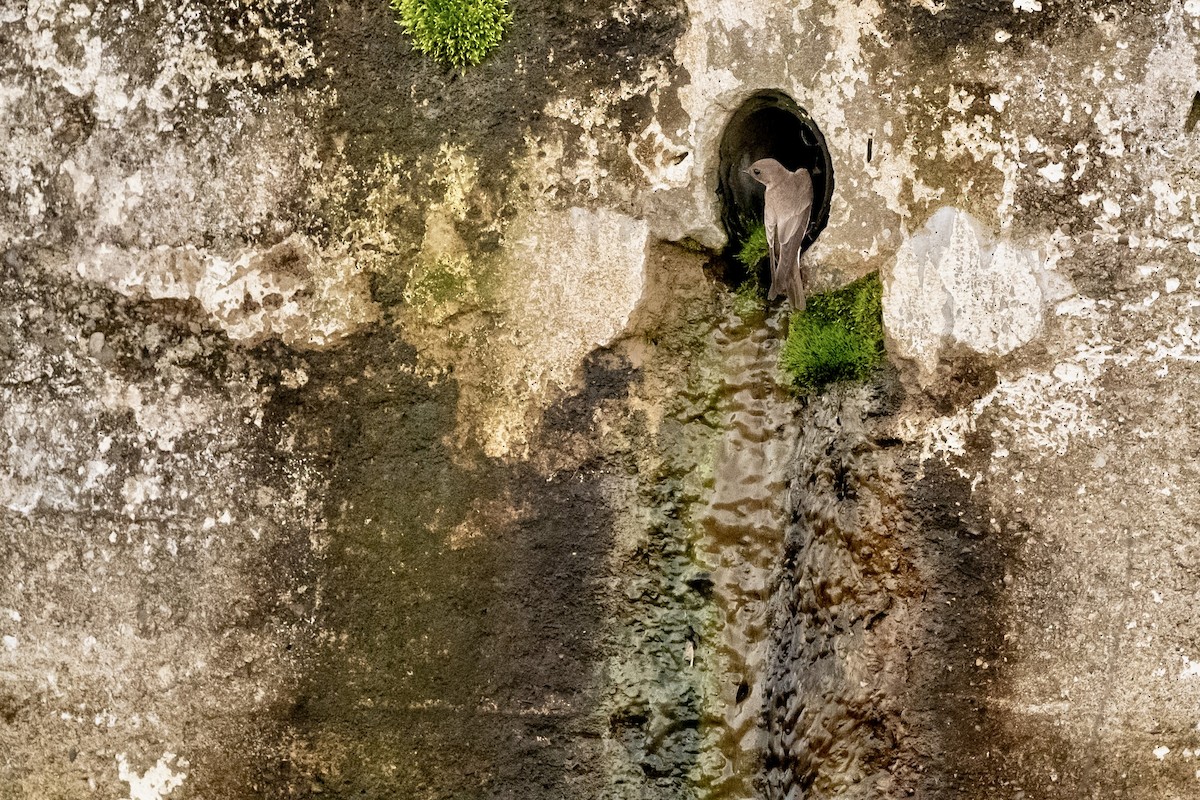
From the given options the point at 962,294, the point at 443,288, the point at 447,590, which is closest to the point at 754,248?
the point at 962,294

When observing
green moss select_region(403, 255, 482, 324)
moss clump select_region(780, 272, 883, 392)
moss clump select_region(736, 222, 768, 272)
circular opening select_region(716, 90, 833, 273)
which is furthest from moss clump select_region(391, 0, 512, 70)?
moss clump select_region(780, 272, 883, 392)

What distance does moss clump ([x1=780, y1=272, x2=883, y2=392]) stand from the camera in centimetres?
258

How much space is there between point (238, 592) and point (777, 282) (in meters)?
1.93

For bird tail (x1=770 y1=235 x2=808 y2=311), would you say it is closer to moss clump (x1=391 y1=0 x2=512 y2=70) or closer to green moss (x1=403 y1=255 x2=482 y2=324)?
green moss (x1=403 y1=255 x2=482 y2=324)

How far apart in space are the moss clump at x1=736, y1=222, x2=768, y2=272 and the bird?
0.12 meters

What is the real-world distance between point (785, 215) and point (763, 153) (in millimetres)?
301

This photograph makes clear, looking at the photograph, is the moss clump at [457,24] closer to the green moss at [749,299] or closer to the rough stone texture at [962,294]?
the green moss at [749,299]

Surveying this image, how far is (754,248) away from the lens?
9.20 ft

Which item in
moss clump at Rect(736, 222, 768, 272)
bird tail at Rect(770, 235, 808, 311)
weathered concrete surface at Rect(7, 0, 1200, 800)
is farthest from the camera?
moss clump at Rect(736, 222, 768, 272)

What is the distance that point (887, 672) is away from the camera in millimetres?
2518

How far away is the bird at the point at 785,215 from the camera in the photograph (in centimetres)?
264

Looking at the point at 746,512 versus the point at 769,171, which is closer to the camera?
the point at 769,171

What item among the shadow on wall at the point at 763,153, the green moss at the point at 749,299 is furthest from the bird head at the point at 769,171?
the green moss at the point at 749,299

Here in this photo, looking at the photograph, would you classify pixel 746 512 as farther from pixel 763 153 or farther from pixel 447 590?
pixel 763 153
